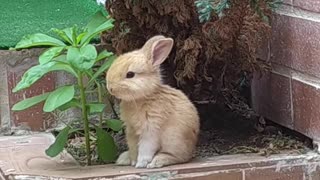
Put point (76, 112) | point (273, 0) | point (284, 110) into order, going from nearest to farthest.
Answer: point (273, 0) < point (284, 110) < point (76, 112)

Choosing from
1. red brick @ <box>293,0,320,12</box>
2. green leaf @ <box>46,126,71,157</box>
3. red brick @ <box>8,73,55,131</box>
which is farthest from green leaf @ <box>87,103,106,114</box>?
red brick @ <box>293,0,320,12</box>

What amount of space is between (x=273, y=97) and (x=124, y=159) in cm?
55

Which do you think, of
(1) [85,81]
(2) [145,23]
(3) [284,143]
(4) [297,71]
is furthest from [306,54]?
(1) [85,81]

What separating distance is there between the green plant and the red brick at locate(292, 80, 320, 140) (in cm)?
51

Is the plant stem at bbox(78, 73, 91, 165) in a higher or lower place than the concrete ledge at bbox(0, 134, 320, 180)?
higher

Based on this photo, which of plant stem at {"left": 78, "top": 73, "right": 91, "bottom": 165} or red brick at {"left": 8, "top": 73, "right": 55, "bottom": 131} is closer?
plant stem at {"left": 78, "top": 73, "right": 91, "bottom": 165}

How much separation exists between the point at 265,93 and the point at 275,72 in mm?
105

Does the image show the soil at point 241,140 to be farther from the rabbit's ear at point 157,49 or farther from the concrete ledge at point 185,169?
the rabbit's ear at point 157,49

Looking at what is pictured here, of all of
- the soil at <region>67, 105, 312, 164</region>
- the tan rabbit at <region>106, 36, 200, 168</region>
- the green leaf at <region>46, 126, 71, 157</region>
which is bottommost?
the soil at <region>67, 105, 312, 164</region>

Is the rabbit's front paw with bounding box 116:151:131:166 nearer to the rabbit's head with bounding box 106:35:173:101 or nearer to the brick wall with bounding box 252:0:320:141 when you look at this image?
the rabbit's head with bounding box 106:35:173:101

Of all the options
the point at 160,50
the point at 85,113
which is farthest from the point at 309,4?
the point at 85,113

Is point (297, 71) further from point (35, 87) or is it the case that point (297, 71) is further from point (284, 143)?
point (35, 87)

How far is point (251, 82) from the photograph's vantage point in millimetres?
2621

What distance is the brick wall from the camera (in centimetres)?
221
